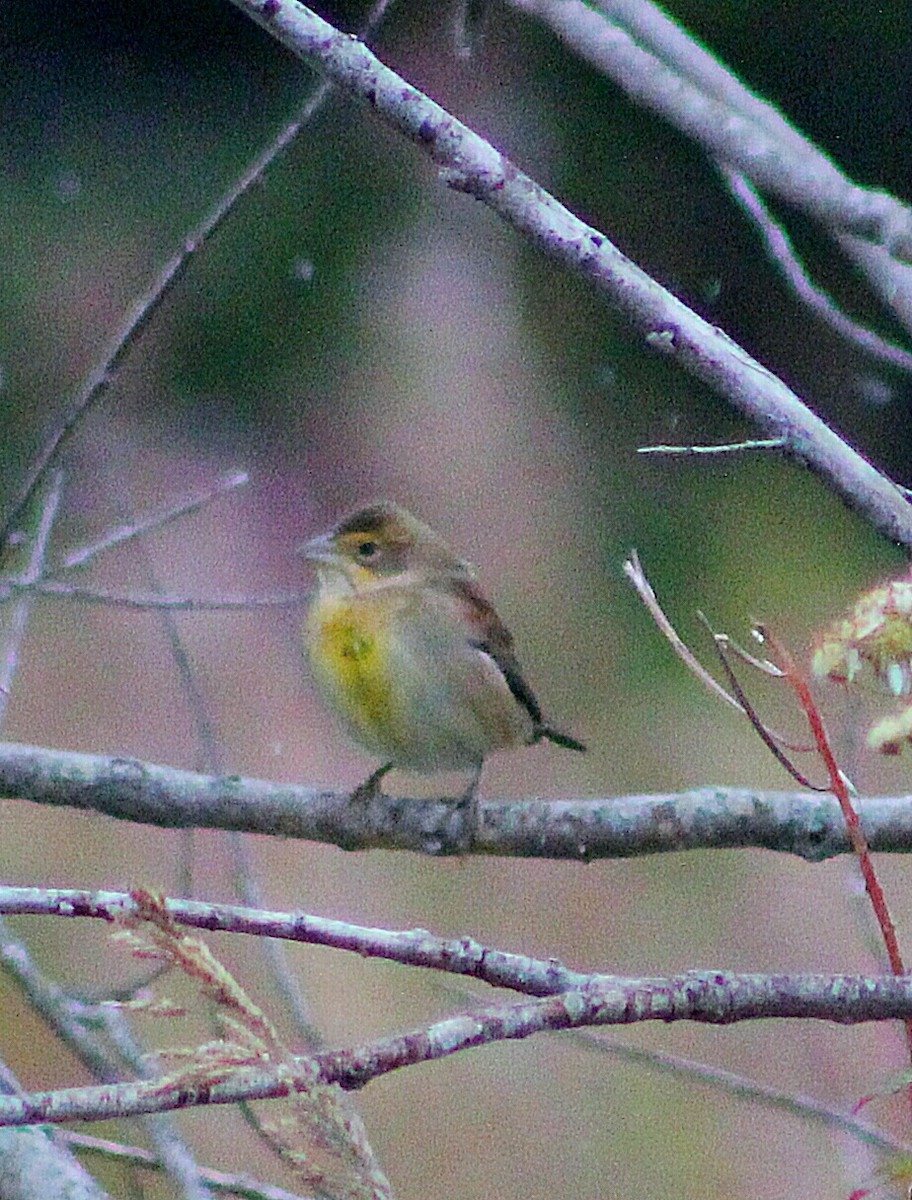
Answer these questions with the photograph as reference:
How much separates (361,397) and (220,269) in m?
0.39

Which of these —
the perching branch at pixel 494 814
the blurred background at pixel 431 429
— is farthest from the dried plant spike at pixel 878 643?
the blurred background at pixel 431 429

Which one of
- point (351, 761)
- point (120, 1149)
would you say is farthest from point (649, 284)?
point (351, 761)

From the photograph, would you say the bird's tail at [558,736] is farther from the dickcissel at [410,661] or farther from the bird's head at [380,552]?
the bird's head at [380,552]

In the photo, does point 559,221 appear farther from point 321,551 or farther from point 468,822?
point 321,551

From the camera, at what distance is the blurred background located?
2578 mm

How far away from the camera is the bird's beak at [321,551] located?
6.31 ft

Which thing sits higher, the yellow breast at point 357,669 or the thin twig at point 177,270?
the thin twig at point 177,270

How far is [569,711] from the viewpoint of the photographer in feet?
9.18

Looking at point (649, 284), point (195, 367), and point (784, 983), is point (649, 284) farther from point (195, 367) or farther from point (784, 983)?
point (195, 367)

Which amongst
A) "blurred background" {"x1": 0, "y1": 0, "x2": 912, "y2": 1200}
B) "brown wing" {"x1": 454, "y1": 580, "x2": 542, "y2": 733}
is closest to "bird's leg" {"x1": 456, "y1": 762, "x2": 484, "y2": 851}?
"brown wing" {"x1": 454, "y1": 580, "x2": 542, "y2": 733}

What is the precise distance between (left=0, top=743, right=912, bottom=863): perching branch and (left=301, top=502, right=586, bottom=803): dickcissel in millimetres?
291

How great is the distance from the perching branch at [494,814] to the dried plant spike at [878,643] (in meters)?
0.58

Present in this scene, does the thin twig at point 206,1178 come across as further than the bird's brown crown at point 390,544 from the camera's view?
No

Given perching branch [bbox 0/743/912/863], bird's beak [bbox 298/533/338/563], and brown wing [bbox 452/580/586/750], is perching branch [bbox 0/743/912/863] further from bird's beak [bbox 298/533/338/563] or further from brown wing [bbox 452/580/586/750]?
bird's beak [bbox 298/533/338/563]
